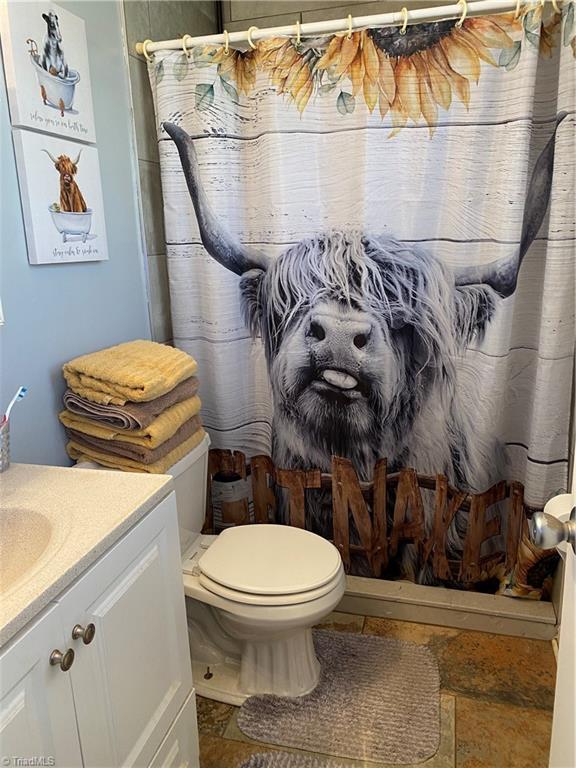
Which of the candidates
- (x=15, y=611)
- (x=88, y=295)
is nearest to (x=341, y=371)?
(x=88, y=295)

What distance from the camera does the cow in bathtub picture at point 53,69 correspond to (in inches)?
55.1

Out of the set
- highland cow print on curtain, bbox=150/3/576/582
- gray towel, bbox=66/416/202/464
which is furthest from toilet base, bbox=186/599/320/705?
highland cow print on curtain, bbox=150/3/576/582

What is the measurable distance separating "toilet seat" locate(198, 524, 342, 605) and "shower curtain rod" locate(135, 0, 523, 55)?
1486 millimetres

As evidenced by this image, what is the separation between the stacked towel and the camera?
1.48 meters

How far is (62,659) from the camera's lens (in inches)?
34.8

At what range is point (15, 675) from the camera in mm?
800

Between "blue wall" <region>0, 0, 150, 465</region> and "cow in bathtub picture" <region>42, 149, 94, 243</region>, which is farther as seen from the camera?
"cow in bathtub picture" <region>42, 149, 94, 243</region>

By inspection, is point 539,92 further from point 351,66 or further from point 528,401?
point 528,401

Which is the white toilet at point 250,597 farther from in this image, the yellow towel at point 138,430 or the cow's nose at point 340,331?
the cow's nose at point 340,331

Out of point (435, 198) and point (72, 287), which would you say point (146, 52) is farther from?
point (435, 198)

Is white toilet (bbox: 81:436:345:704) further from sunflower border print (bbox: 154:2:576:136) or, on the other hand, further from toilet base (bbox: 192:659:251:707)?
sunflower border print (bbox: 154:2:576:136)

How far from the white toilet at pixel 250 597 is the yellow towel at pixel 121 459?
0.03 meters

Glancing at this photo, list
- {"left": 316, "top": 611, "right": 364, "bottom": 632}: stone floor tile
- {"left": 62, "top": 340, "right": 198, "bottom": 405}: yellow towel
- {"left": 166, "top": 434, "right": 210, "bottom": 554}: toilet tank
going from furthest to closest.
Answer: {"left": 316, "top": 611, "right": 364, "bottom": 632}: stone floor tile < {"left": 166, "top": 434, "right": 210, "bottom": 554}: toilet tank < {"left": 62, "top": 340, "right": 198, "bottom": 405}: yellow towel

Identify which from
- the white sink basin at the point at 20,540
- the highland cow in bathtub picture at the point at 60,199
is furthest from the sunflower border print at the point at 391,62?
the white sink basin at the point at 20,540
